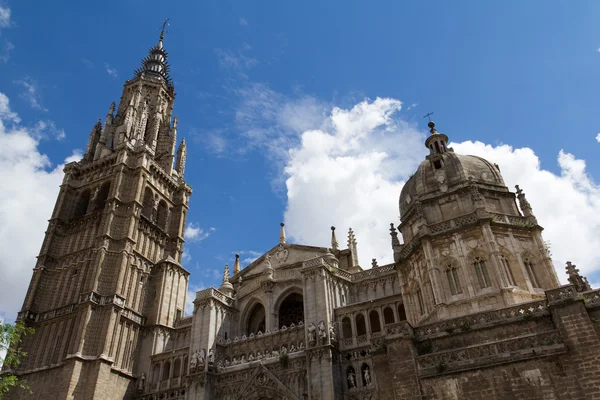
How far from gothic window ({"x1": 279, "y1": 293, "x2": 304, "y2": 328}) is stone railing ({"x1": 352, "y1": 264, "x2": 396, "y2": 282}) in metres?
4.44

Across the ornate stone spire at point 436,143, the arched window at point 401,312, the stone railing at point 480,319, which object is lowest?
the stone railing at point 480,319

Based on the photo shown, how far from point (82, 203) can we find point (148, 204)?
6.63 metres

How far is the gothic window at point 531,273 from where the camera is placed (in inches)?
972

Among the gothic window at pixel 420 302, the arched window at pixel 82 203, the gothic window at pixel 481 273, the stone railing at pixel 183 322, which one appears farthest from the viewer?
the arched window at pixel 82 203

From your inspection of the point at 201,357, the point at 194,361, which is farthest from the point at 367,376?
the point at 194,361

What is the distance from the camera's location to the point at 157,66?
2339 inches

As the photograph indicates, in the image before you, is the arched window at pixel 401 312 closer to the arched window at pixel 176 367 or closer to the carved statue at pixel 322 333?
the carved statue at pixel 322 333

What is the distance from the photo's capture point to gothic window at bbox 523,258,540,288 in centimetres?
2469

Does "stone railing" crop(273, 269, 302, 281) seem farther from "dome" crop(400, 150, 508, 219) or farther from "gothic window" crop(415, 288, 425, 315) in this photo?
"gothic window" crop(415, 288, 425, 315)

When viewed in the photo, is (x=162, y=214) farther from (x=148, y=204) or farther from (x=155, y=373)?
(x=155, y=373)

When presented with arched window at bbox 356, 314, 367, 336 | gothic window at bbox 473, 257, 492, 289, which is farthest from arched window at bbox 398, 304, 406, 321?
gothic window at bbox 473, 257, 492, 289

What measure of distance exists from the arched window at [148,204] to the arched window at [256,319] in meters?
13.9

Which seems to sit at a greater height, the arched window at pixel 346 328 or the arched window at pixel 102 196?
the arched window at pixel 102 196

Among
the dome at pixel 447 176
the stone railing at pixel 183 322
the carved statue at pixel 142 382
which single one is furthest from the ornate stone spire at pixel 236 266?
the dome at pixel 447 176
